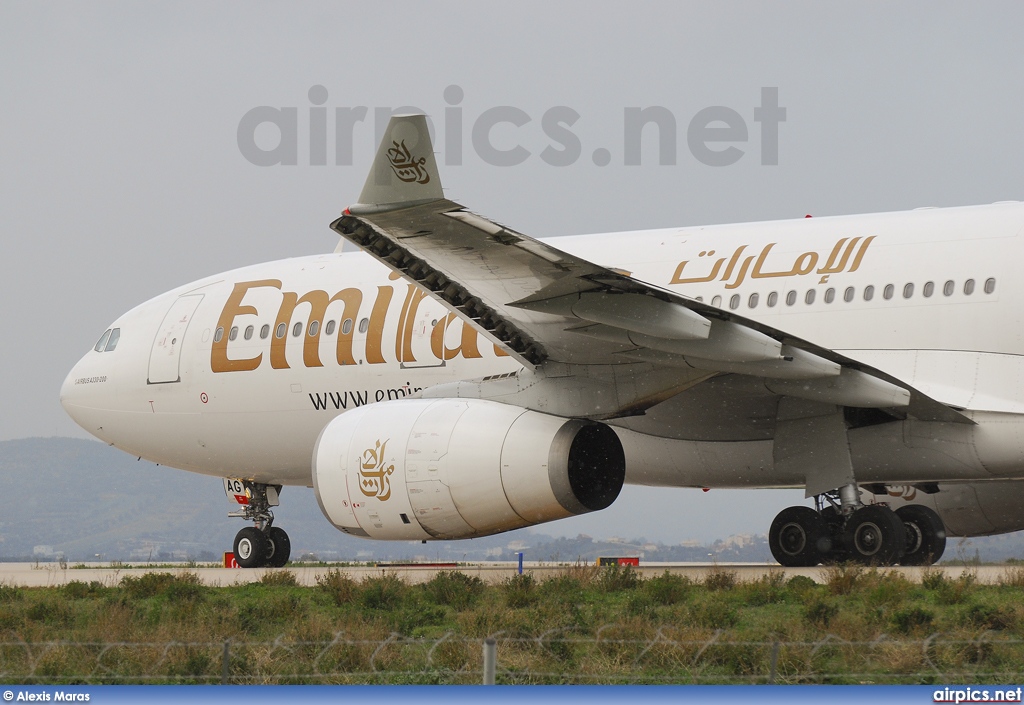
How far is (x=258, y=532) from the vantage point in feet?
60.2

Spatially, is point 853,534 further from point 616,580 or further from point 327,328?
point 327,328

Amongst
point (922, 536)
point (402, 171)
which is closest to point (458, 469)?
point (402, 171)

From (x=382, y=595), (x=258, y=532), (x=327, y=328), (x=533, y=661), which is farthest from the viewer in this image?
(x=258, y=532)

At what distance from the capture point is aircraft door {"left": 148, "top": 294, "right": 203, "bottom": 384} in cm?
1844

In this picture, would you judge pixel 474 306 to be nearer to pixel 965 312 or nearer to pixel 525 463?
pixel 525 463

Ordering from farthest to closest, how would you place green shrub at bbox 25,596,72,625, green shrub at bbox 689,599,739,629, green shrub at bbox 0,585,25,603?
green shrub at bbox 0,585,25,603, green shrub at bbox 25,596,72,625, green shrub at bbox 689,599,739,629

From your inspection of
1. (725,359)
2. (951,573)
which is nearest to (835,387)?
(725,359)

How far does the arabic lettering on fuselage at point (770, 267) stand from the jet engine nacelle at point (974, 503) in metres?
3.99

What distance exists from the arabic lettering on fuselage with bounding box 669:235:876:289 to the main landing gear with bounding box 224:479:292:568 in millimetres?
6863

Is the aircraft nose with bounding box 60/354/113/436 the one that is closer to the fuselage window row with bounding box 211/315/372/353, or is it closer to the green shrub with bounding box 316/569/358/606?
the fuselage window row with bounding box 211/315/372/353

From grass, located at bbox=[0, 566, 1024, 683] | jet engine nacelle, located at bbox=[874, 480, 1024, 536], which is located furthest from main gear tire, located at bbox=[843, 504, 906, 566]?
jet engine nacelle, located at bbox=[874, 480, 1024, 536]

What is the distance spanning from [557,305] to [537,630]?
3.47 meters

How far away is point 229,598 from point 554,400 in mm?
3689

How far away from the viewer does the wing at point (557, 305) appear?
10.2 metres
